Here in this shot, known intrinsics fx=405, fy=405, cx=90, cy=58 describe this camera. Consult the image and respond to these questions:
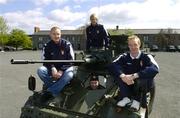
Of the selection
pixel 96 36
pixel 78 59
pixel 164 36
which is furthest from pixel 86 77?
pixel 164 36

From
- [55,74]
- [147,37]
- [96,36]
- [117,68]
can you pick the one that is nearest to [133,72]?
[117,68]

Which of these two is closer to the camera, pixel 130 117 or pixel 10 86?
→ pixel 130 117

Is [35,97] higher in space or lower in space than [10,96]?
higher

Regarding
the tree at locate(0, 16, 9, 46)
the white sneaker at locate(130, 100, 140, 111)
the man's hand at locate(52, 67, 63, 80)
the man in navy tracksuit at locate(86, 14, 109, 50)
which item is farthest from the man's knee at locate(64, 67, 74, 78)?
the tree at locate(0, 16, 9, 46)

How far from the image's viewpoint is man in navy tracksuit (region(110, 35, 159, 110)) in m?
6.55

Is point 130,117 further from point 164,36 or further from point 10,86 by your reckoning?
point 164,36

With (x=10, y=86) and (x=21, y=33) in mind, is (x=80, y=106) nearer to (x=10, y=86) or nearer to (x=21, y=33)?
(x=10, y=86)

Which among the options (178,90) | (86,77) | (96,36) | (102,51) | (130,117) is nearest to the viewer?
(130,117)

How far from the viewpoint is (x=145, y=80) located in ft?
21.6

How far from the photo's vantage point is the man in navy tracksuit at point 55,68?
7.46 metres

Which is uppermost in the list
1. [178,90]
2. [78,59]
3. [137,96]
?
[78,59]

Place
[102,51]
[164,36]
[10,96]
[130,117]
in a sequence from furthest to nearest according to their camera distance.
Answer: [164,36], [10,96], [102,51], [130,117]

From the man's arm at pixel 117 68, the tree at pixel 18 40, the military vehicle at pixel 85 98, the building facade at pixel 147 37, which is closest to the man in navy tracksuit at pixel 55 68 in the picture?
the military vehicle at pixel 85 98

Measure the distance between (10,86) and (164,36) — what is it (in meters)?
115
